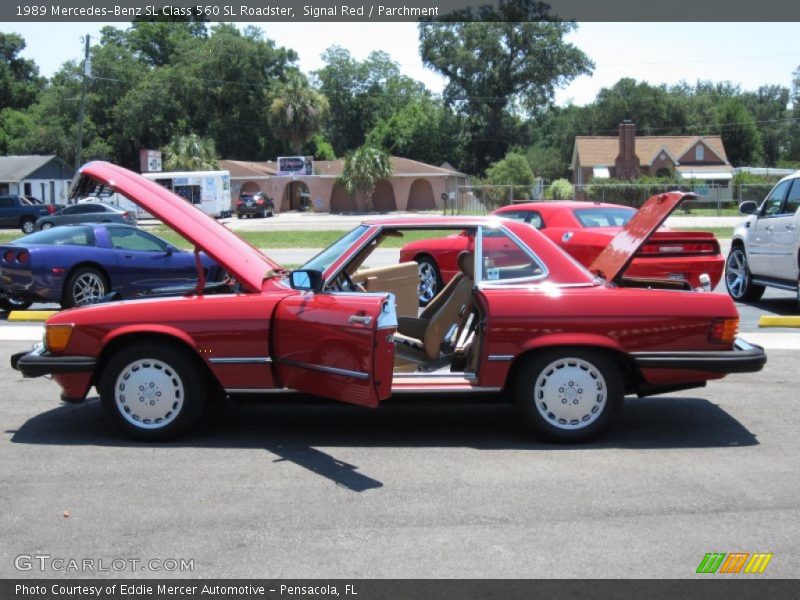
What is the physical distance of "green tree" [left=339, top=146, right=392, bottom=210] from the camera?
60406 mm

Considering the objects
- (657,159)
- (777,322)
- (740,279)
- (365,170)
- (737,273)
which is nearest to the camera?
(777,322)

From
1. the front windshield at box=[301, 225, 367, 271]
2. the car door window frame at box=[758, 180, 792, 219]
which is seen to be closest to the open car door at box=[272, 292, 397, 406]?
the front windshield at box=[301, 225, 367, 271]

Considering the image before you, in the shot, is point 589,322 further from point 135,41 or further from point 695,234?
point 135,41

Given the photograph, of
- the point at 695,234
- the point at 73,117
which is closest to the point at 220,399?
the point at 695,234

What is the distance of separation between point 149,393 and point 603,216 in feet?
26.1

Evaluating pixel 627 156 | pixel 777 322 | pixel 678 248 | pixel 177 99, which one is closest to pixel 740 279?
pixel 777 322

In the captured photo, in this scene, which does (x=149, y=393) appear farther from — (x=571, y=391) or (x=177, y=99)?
(x=177, y=99)

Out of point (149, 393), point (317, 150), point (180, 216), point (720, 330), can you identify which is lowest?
point (149, 393)

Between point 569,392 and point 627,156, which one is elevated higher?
point 627,156

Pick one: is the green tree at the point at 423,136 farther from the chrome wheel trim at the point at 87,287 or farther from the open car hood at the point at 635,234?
the open car hood at the point at 635,234

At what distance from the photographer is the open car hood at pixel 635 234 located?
6.59 m

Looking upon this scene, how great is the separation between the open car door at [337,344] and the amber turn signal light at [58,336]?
1438mm

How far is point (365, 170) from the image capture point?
6028 centimetres

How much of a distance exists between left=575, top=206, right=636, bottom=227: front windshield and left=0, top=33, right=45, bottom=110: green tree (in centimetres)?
8470
